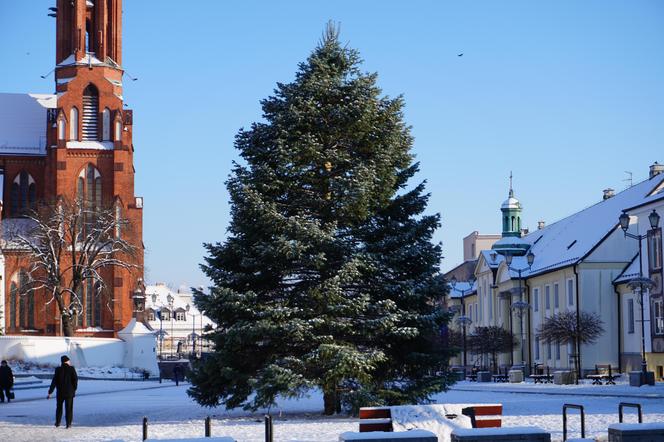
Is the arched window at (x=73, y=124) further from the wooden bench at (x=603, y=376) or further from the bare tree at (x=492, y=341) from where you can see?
the wooden bench at (x=603, y=376)

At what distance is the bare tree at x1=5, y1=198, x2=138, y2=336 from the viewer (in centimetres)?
6850

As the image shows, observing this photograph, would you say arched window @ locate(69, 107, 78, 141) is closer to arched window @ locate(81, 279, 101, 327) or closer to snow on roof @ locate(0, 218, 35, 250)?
snow on roof @ locate(0, 218, 35, 250)

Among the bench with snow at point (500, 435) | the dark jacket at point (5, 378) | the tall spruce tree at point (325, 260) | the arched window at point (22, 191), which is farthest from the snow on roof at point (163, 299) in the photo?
the bench with snow at point (500, 435)

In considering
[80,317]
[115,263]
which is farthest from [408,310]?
[80,317]

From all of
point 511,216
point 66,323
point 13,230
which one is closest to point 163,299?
point 13,230

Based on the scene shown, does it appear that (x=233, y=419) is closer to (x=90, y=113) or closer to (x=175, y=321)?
(x=90, y=113)

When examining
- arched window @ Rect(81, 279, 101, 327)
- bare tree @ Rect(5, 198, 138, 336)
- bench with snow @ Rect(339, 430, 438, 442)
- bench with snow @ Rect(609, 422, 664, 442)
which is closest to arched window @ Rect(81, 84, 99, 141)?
bare tree @ Rect(5, 198, 138, 336)

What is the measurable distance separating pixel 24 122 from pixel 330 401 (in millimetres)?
69535

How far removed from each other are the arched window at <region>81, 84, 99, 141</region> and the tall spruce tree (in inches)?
2293

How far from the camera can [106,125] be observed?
265 feet

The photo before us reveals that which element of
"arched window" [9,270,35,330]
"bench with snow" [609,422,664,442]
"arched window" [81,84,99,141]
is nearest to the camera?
"bench with snow" [609,422,664,442]

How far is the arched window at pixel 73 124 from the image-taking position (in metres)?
80.4

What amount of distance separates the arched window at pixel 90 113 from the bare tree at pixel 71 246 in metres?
6.19

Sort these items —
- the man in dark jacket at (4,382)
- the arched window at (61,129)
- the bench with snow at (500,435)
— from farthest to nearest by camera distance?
the arched window at (61,129)
the man in dark jacket at (4,382)
the bench with snow at (500,435)
